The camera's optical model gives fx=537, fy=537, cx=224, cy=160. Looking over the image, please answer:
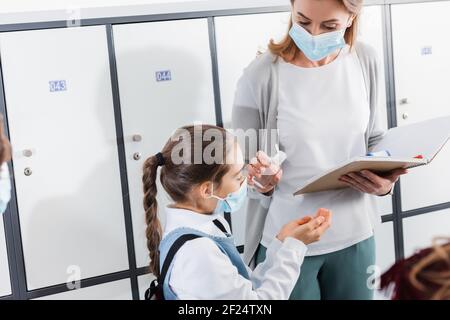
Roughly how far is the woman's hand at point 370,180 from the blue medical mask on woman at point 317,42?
0.26 m

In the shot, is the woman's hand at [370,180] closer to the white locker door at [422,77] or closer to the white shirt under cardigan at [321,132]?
the white shirt under cardigan at [321,132]

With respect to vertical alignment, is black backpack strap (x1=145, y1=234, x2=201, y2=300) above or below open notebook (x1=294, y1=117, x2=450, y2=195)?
below

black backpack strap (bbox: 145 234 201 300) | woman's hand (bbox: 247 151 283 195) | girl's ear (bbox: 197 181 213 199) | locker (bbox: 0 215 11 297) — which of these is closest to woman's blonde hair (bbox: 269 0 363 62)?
woman's hand (bbox: 247 151 283 195)

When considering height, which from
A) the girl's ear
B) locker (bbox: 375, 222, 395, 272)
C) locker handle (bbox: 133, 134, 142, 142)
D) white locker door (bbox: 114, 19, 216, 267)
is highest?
white locker door (bbox: 114, 19, 216, 267)

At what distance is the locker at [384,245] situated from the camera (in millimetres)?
1297

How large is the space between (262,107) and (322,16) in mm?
221

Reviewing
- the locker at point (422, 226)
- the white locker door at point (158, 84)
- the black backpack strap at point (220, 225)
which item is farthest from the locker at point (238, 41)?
the locker at point (422, 226)

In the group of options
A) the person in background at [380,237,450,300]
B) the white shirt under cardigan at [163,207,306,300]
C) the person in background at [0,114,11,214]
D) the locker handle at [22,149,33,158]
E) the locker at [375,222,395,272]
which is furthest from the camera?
the locker at [375,222,395,272]

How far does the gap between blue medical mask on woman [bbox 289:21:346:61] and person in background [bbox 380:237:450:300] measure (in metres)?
0.51

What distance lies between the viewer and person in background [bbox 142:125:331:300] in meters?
0.99

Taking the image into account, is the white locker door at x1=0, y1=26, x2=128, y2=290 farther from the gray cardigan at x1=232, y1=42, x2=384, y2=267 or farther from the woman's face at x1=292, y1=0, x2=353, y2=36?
the woman's face at x1=292, y1=0, x2=353, y2=36

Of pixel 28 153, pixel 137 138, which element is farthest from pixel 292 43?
pixel 28 153

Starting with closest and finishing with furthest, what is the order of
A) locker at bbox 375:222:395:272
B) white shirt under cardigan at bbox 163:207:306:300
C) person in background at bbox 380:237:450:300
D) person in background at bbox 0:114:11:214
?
person in background at bbox 380:237:450:300
person in background at bbox 0:114:11:214
white shirt under cardigan at bbox 163:207:306:300
locker at bbox 375:222:395:272

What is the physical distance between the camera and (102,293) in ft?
4.18
